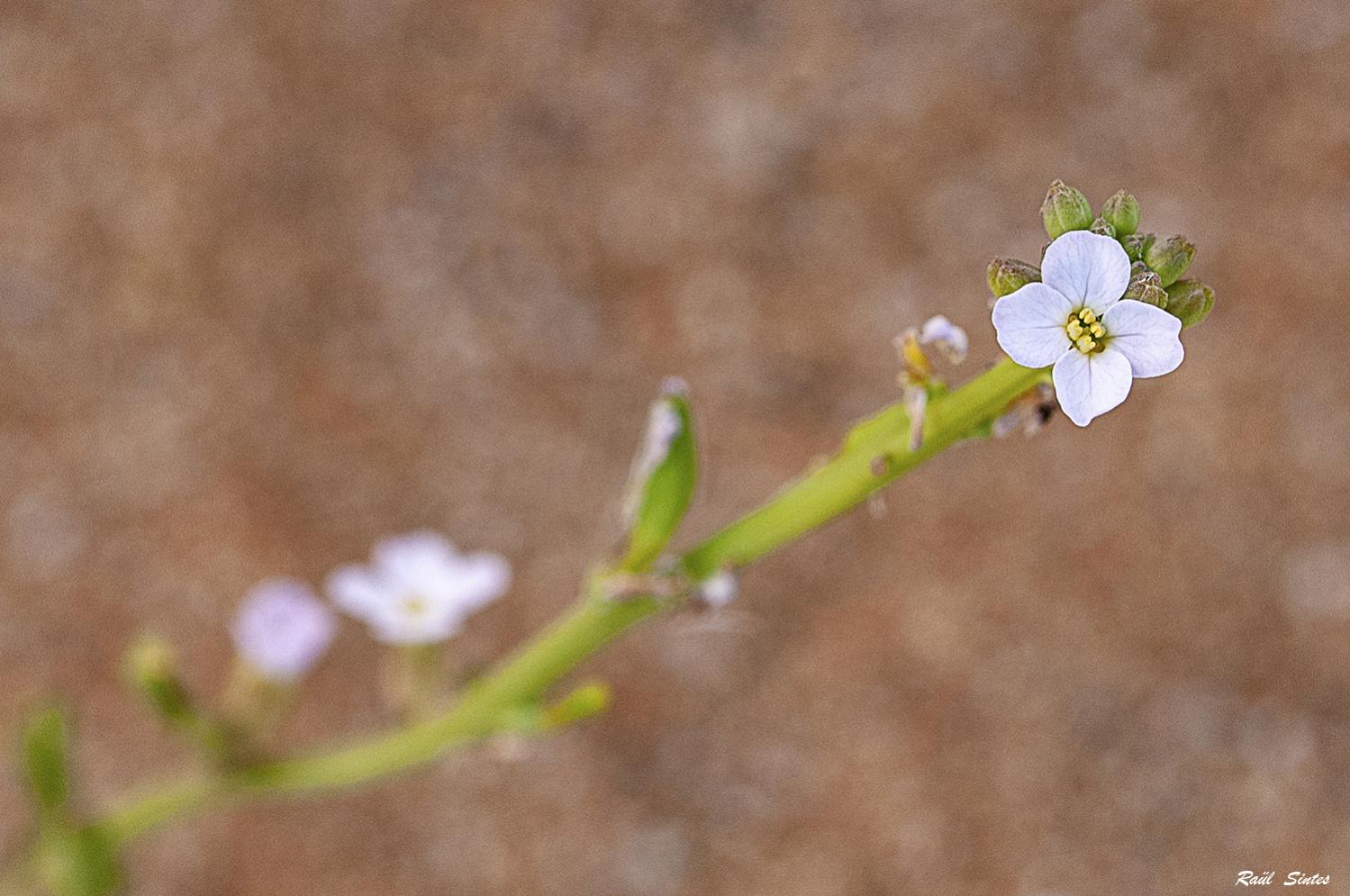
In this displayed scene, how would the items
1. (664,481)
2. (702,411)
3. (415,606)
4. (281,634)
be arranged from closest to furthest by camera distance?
(664,481) < (415,606) < (281,634) < (702,411)

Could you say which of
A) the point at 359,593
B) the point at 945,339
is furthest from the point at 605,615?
the point at 359,593

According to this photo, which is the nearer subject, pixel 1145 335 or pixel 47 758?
pixel 1145 335

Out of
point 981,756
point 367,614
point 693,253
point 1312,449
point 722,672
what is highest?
point 693,253

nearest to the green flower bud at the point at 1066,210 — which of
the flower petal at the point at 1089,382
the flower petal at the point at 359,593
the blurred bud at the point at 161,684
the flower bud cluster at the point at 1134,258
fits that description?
the flower bud cluster at the point at 1134,258

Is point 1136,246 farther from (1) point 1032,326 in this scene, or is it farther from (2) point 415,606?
(2) point 415,606

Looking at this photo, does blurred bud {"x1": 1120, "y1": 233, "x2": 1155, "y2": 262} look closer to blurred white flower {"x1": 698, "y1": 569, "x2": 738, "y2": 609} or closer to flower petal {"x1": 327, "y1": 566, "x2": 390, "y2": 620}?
blurred white flower {"x1": 698, "y1": 569, "x2": 738, "y2": 609}

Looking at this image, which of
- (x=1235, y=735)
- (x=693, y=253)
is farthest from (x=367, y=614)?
(x=1235, y=735)

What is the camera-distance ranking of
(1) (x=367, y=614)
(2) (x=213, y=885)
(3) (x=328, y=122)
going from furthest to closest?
(3) (x=328, y=122) < (2) (x=213, y=885) < (1) (x=367, y=614)

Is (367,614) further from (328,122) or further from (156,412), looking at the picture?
(328,122)
